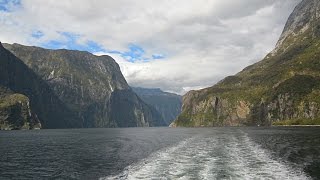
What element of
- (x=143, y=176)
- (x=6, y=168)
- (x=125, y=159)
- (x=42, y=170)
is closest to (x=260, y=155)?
(x=125, y=159)

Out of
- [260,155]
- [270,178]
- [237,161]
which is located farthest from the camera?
[260,155]

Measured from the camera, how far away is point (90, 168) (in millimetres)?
66375

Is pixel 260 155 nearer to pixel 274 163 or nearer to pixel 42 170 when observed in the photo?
pixel 274 163

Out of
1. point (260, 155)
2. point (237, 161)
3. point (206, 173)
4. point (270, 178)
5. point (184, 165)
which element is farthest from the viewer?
point (260, 155)

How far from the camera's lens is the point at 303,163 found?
66500 mm

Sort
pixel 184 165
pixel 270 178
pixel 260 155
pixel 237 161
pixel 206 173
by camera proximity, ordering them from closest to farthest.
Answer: pixel 270 178
pixel 206 173
pixel 184 165
pixel 237 161
pixel 260 155

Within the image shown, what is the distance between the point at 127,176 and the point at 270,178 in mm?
19141

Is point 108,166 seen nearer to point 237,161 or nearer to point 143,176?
point 143,176

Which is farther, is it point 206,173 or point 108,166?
point 108,166

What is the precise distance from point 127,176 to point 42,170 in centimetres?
1753

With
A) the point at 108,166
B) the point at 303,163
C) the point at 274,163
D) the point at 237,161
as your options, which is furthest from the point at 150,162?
the point at 303,163

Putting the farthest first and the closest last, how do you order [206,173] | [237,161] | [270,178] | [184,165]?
[237,161] → [184,165] → [206,173] → [270,178]

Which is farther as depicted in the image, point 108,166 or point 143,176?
point 108,166

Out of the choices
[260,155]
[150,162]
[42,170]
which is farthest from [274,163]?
[42,170]
